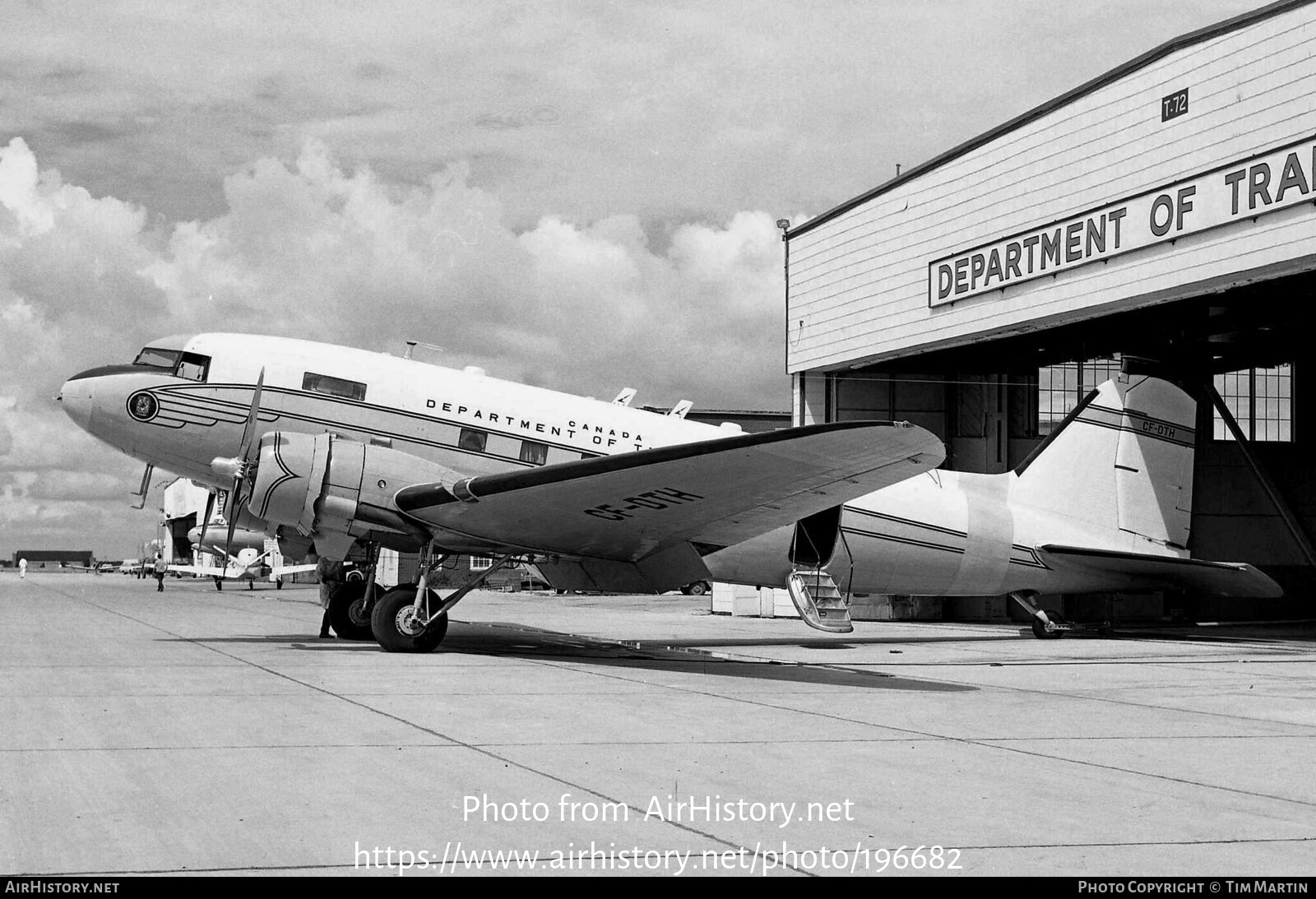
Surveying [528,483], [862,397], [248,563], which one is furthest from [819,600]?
[248,563]

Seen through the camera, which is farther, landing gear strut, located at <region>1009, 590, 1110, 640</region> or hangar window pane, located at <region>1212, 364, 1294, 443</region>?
hangar window pane, located at <region>1212, 364, 1294, 443</region>

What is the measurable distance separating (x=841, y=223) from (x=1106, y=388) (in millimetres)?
11011

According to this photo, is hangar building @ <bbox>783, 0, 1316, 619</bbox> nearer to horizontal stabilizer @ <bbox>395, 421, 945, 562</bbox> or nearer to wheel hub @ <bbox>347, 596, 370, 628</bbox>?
horizontal stabilizer @ <bbox>395, 421, 945, 562</bbox>

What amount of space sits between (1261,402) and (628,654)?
88.3 ft

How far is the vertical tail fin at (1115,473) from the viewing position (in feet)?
75.8

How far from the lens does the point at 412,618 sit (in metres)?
16.7

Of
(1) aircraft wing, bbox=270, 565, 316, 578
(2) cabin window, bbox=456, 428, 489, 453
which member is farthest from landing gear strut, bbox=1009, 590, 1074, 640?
(1) aircraft wing, bbox=270, 565, 316, 578

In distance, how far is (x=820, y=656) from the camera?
18.8 m

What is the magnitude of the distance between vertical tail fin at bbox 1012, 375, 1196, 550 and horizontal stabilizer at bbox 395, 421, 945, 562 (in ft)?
26.7

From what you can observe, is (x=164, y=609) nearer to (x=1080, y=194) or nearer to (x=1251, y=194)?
(x=1080, y=194)

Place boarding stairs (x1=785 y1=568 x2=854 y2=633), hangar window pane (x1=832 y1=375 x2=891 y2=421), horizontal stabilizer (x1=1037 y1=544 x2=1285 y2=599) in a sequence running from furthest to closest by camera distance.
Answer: hangar window pane (x1=832 y1=375 x2=891 y2=421), horizontal stabilizer (x1=1037 y1=544 x2=1285 y2=599), boarding stairs (x1=785 y1=568 x2=854 y2=633)

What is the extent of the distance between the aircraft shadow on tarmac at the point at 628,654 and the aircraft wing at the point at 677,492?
1606 mm

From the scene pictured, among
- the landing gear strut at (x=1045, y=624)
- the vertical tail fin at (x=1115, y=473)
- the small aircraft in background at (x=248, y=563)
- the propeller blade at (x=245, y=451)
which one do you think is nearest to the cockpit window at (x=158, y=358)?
the propeller blade at (x=245, y=451)

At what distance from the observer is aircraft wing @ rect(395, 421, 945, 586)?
13875 mm
